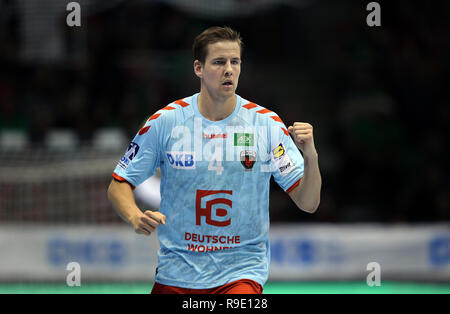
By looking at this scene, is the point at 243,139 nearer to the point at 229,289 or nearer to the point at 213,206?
the point at 213,206

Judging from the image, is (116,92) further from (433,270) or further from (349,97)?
(433,270)

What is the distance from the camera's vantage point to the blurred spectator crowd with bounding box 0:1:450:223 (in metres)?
11.6

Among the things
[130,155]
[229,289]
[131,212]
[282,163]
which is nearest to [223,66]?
[282,163]

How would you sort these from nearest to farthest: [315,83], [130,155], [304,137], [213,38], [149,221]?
[149,221]
[304,137]
[213,38]
[130,155]
[315,83]

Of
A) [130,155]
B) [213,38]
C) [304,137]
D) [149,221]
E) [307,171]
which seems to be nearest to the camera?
[149,221]

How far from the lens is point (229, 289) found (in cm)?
399

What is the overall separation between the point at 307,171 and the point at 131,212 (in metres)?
1.06

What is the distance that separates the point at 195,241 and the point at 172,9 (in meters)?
10.3

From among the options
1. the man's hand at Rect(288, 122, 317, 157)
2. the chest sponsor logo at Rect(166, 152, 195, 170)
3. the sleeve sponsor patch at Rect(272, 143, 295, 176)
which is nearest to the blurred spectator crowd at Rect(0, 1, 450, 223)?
the sleeve sponsor patch at Rect(272, 143, 295, 176)

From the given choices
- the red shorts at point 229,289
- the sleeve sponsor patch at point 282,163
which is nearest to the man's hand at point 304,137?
the sleeve sponsor patch at point 282,163

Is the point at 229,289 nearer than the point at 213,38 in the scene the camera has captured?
Yes

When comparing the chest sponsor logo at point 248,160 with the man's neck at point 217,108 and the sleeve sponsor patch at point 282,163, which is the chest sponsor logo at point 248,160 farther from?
the man's neck at point 217,108

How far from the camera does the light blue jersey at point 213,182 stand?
13.4 feet

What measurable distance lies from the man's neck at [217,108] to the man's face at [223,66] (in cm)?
8
